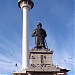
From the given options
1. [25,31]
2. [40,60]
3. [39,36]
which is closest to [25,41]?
[25,31]

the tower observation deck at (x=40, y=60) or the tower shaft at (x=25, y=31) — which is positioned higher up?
the tower shaft at (x=25, y=31)

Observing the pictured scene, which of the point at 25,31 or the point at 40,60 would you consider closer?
the point at 40,60

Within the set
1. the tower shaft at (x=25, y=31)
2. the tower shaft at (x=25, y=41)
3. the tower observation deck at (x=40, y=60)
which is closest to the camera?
the tower observation deck at (x=40, y=60)

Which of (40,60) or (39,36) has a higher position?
(39,36)

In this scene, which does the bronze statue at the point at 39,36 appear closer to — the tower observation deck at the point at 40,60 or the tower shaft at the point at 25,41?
the tower observation deck at the point at 40,60

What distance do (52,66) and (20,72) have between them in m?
8.40

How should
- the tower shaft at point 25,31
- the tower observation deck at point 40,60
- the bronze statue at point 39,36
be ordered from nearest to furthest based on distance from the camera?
→ the tower observation deck at point 40,60 → the bronze statue at point 39,36 → the tower shaft at point 25,31

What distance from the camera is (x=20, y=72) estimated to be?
56531mm

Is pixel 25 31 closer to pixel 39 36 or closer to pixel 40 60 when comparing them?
pixel 39 36

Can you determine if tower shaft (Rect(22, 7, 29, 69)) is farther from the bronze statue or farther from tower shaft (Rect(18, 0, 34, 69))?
the bronze statue

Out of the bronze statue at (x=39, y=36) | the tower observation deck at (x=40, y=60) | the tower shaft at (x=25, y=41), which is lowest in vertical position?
the tower observation deck at (x=40, y=60)

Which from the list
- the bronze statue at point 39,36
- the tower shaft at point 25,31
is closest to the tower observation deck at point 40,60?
the bronze statue at point 39,36

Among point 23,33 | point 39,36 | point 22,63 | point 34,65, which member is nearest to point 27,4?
point 23,33

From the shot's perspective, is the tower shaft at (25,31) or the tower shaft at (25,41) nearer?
the tower shaft at (25,41)
